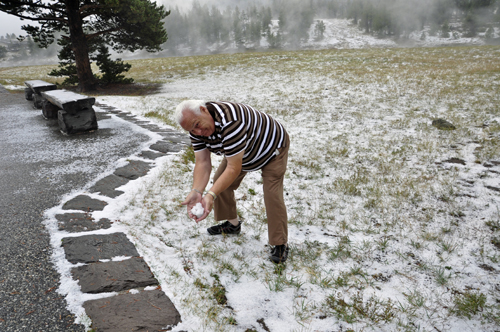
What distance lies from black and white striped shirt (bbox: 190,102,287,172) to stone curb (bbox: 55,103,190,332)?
135cm

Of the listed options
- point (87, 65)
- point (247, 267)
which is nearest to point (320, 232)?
point (247, 267)

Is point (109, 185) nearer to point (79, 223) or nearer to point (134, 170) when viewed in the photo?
point (134, 170)

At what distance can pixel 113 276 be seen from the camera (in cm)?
248

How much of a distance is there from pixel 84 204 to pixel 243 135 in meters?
2.63

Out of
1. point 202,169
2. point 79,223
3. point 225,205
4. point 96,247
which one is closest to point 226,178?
point 202,169

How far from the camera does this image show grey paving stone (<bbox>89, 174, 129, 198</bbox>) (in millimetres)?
4027

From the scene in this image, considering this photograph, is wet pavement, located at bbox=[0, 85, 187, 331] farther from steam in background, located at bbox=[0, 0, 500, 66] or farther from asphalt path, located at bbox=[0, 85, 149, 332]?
steam in background, located at bbox=[0, 0, 500, 66]

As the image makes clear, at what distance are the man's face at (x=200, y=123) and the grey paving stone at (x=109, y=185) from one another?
2.35 metres

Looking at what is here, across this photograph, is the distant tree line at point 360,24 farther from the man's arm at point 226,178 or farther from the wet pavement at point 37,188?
the man's arm at point 226,178

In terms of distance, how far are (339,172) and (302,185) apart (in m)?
1.04

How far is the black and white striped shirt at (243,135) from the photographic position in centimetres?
232

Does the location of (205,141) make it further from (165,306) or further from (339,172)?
(339,172)

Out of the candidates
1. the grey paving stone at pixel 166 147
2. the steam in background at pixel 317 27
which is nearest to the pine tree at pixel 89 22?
the grey paving stone at pixel 166 147

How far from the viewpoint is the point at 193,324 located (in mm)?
2197
